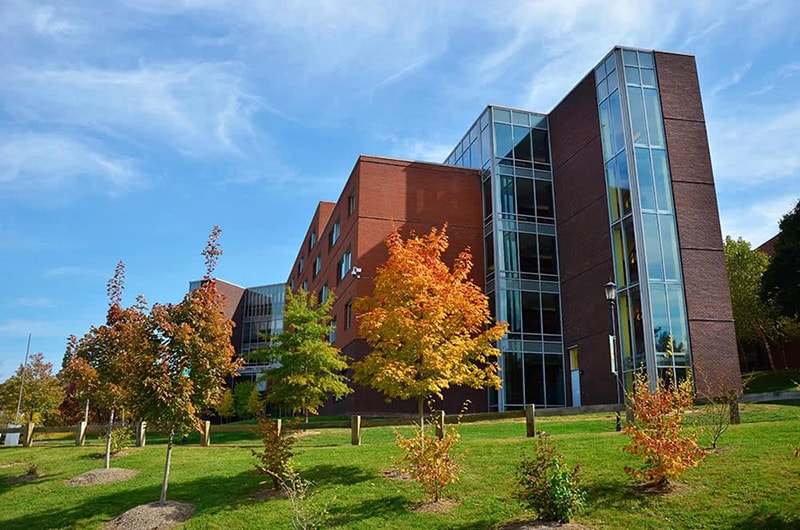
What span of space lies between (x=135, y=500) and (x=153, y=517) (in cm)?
204

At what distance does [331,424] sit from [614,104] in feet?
66.4

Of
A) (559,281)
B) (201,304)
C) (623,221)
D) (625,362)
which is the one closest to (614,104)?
(623,221)

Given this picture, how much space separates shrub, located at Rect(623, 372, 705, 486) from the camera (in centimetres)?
1086

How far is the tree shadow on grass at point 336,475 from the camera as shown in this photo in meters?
14.2

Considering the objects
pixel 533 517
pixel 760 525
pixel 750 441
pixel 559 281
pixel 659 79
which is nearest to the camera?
pixel 760 525

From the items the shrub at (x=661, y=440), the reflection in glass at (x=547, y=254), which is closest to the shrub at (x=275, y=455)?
the shrub at (x=661, y=440)

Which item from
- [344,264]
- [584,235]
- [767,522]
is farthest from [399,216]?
A: [767,522]

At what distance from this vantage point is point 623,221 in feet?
96.2

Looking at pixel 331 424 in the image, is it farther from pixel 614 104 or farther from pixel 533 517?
pixel 614 104

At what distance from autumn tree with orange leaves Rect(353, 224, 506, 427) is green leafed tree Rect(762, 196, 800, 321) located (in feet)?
88.4

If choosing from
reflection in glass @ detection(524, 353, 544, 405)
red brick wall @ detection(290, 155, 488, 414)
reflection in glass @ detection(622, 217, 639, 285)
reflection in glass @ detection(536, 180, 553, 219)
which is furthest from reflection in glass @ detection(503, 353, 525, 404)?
reflection in glass @ detection(536, 180, 553, 219)

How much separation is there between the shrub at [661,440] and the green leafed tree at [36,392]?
4073 centimetres

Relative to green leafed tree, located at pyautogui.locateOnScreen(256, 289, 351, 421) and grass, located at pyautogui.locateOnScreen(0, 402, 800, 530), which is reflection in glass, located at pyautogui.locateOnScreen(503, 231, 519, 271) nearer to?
green leafed tree, located at pyautogui.locateOnScreen(256, 289, 351, 421)

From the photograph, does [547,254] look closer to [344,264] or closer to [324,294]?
[344,264]
